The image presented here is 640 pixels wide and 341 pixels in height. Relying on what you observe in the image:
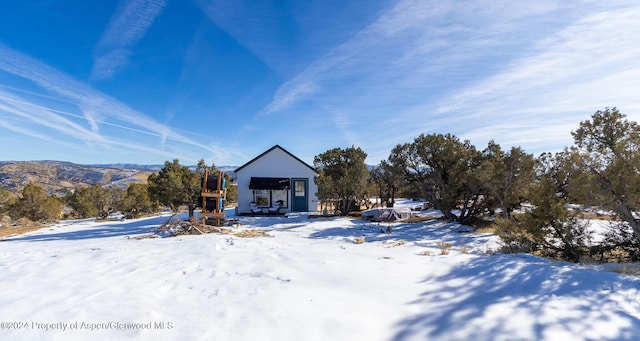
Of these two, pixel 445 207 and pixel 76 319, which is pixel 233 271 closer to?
pixel 76 319

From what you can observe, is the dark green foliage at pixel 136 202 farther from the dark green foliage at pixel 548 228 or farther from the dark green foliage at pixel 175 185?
the dark green foliage at pixel 548 228

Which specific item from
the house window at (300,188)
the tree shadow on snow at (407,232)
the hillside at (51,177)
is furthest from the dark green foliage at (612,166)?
the hillside at (51,177)

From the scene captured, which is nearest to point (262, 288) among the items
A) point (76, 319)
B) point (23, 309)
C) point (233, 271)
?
point (233, 271)

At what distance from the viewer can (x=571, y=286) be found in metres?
4.33

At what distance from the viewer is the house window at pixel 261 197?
69.2 feet

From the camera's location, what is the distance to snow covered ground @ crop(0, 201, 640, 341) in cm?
297

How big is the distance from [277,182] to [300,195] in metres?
2.06

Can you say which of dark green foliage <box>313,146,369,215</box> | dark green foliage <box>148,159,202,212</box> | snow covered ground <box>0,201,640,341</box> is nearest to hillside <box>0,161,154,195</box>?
dark green foliage <box>148,159,202,212</box>

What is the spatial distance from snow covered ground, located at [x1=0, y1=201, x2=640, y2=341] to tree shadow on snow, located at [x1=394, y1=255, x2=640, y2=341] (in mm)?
14

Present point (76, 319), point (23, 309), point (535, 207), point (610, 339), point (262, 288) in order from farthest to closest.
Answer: point (535, 207), point (262, 288), point (23, 309), point (76, 319), point (610, 339)

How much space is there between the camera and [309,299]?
12.5 feet

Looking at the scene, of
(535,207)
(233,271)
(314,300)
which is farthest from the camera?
(535,207)

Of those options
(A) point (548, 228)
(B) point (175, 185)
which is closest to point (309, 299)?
(A) point (548, 228)

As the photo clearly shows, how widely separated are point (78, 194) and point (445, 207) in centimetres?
2933
